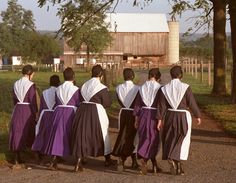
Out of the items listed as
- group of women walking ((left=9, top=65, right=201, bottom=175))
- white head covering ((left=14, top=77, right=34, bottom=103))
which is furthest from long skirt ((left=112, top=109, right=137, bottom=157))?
white head covering ((left=14, top=77, right=34, bottom=103))

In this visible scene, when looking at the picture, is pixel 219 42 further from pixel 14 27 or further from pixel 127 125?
pixel 14 27

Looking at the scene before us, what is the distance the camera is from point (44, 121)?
10359 millimetres

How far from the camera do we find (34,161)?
35.6 ft

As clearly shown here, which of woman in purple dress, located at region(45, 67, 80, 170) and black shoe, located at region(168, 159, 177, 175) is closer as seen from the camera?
black shoe, located at region(168, 159, 177, 175)

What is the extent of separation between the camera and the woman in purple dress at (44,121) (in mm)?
10219

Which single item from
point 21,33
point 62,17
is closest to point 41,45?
point 21,33

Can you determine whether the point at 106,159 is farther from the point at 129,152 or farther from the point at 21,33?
the point at 21,33

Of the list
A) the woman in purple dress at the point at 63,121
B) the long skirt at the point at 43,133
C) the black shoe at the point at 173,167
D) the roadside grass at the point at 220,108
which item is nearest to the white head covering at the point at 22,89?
the long skirt at the point at 43,133

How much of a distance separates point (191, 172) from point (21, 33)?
96.4 metres

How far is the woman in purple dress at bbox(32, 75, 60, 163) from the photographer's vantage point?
33.5 ft

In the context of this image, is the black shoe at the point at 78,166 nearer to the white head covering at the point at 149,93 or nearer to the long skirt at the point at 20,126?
the long skirt at the point at 20,126

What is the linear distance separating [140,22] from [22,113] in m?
78.3

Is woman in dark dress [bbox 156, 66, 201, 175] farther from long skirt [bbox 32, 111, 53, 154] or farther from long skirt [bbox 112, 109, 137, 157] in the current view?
long skirt [bbox 32, 111, 53, 154]

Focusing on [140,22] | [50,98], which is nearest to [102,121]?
[50,98]
